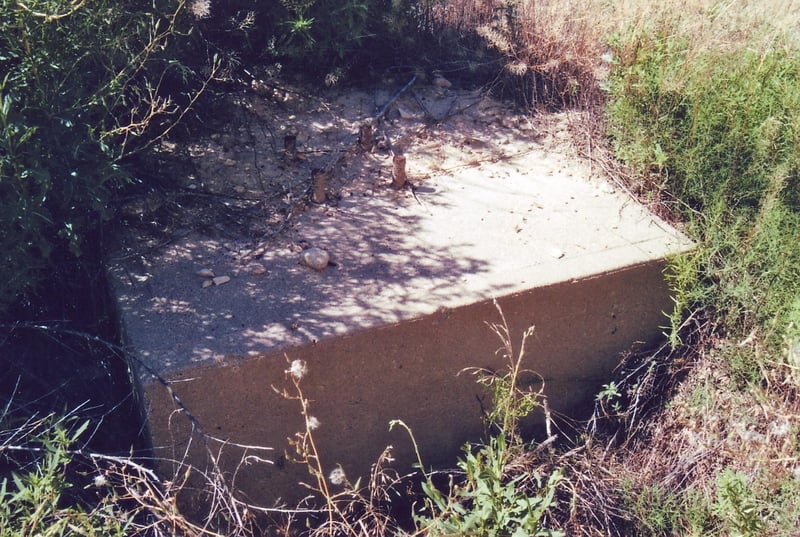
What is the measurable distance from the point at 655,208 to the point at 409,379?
4.90 ft

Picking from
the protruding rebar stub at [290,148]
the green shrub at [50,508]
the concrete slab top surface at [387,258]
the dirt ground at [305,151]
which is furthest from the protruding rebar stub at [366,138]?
the green shrub at [50,508]

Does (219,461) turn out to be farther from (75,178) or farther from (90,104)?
(90,104)

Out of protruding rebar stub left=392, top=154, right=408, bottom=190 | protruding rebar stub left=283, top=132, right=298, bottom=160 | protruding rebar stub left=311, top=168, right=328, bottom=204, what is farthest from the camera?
protruding rebar stub left=283, top=132, right=298, bottom=160

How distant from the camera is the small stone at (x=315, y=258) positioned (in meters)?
3.02

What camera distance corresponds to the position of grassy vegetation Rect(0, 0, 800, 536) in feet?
7.87

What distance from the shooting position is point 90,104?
255 centimetres

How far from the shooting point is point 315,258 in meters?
3.03

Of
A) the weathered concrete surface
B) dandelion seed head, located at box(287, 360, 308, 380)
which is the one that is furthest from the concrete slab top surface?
dandelion seed head, located at box(287, 360, 308, 380)

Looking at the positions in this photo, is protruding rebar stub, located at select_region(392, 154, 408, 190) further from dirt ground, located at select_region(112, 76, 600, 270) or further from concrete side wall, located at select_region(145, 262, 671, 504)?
concrete side wall, located at select_region(145, 262, 671, 504)

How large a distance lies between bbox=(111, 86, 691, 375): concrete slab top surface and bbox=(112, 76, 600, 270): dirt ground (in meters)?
0.03

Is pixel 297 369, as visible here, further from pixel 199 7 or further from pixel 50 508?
pixel 199 7

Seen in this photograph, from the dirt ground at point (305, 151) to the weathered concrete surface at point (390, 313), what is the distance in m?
0.09

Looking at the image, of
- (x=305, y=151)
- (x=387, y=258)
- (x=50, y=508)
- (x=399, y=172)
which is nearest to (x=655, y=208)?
(x=399, y=172)

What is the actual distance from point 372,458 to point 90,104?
5.53 ft
